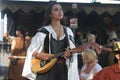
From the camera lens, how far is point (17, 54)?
10.8m

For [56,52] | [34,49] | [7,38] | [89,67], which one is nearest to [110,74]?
[56,52]

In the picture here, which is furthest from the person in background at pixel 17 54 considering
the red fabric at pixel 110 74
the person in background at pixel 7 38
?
the red fabric at pixel 110 74

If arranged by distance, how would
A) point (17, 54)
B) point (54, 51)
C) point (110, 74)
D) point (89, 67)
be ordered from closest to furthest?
point (110, 74) → point (54, 51) → point (89, 67) → point (17, 54)

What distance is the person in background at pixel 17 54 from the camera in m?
10.6

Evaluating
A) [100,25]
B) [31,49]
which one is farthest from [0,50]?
[31,49]

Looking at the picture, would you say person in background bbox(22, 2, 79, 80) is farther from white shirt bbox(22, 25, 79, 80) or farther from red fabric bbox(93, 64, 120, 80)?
red fabric bbox(93, 64, 120, 80)

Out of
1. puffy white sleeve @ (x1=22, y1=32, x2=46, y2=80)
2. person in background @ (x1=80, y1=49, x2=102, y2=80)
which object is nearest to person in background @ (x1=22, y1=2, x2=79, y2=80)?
puffy white sleeve @ (x1=22, y1=32, x2=46, y2=80)

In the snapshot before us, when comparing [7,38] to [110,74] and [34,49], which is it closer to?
[34,49]

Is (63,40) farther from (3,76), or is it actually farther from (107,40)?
(3,76)

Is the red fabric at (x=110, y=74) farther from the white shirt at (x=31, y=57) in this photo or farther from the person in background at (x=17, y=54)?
the person in background at (x=17, y=54)

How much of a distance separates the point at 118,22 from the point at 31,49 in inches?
250

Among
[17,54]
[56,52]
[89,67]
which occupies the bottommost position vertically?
[89,67]

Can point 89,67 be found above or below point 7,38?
below

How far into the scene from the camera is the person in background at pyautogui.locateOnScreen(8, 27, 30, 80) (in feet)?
34.8
